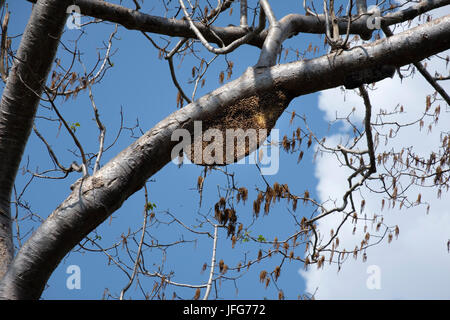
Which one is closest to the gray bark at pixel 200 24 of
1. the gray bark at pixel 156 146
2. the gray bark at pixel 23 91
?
the gray bark at pixel 23 91

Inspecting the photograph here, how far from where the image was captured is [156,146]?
2.55m

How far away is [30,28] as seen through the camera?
2896 millimetres

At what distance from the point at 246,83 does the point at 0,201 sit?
5.78ft

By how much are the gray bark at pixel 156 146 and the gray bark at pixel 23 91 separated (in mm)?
622

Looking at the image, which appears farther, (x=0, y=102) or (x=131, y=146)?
(x=0, y=102)

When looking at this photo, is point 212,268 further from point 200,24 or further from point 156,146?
point 200,24

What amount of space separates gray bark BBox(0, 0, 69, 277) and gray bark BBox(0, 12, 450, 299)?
Answer: 62 centimetres

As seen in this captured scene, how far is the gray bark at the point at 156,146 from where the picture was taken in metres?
2.45

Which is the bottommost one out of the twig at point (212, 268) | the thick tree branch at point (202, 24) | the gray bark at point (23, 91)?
the twig at point (212, 268)

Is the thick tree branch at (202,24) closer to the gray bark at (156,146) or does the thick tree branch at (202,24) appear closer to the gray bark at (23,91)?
the gray bark at (23,91)

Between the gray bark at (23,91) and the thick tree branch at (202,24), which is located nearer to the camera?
the gray bark at (23,91)
